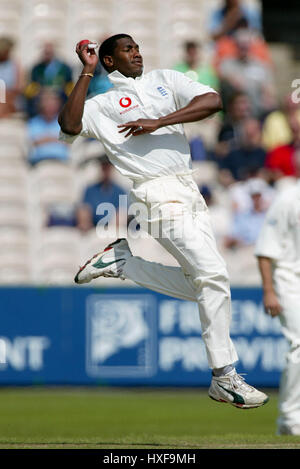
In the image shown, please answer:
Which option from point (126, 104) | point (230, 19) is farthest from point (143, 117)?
point (230, 19)

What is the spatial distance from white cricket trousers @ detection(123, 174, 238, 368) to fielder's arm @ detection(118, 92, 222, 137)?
1.46ft

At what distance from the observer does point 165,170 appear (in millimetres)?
6480

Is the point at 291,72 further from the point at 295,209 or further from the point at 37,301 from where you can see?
the point at 295,209

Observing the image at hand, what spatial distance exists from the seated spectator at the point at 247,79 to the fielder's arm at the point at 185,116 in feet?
27.2

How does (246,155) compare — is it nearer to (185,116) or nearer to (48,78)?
(48,78)

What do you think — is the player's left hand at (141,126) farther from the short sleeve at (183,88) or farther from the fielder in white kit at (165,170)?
the short sleeve at (183,88)

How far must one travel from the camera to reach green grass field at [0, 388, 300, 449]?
686 cm

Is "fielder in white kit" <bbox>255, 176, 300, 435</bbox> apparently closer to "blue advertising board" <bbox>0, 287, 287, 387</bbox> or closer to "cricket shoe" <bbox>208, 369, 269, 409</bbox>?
"cricket shoe" <bbox>208, 369, 269, 409</bbox>

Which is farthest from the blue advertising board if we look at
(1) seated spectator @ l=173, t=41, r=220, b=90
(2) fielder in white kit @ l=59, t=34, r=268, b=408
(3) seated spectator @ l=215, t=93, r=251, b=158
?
(2) fielder in white kit @ l=59, t=34, r=268, b=408

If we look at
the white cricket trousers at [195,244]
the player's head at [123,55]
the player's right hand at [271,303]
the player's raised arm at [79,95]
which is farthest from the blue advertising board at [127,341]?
the player's raised arm at [79,95]

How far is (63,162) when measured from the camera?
14.3 metres

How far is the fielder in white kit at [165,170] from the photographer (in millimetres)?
6285

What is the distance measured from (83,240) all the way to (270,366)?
294 centimetres
